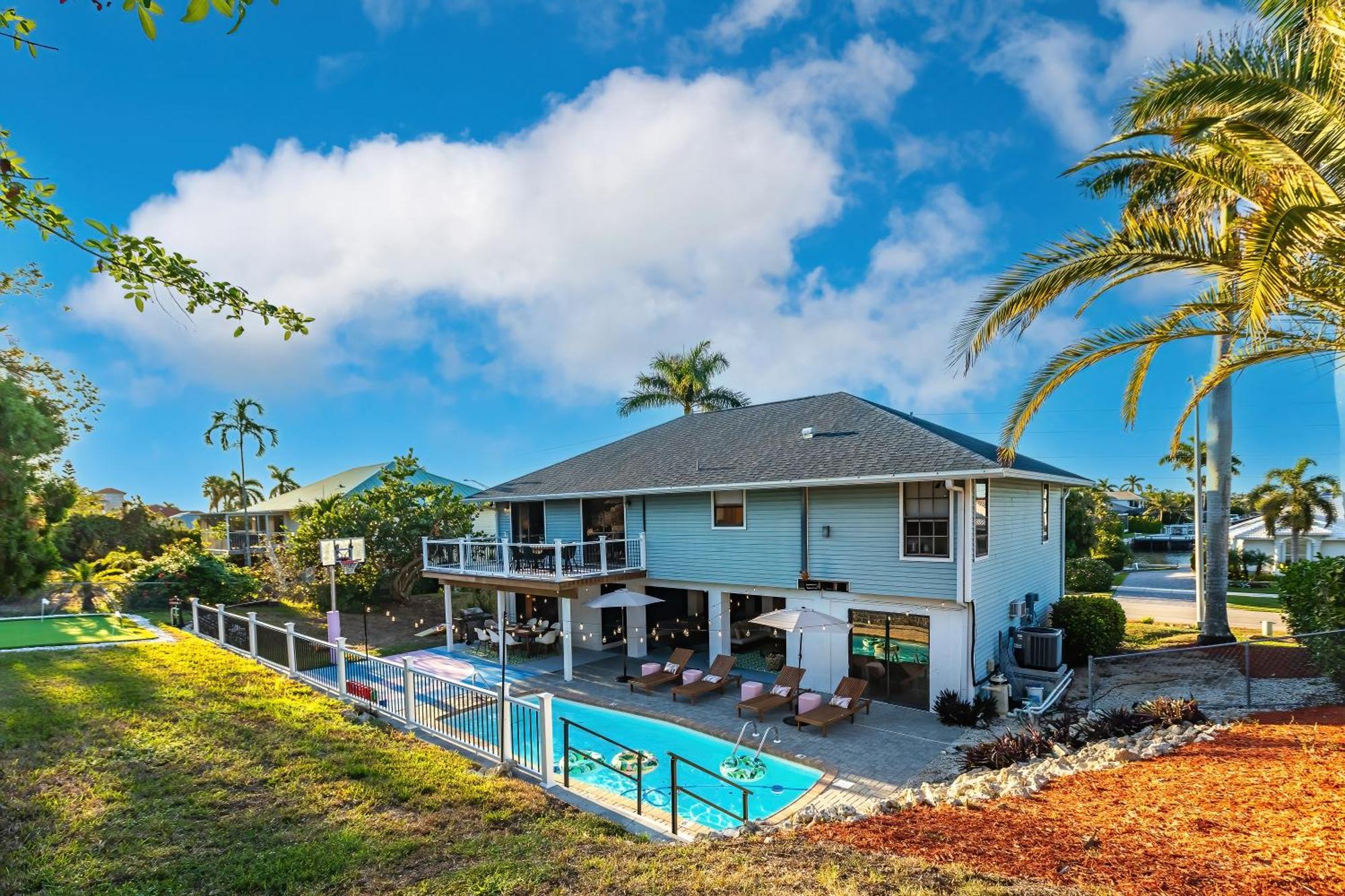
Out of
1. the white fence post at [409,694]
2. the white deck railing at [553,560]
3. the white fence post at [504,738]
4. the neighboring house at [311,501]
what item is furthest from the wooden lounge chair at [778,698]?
the neighboring house at [311,501]

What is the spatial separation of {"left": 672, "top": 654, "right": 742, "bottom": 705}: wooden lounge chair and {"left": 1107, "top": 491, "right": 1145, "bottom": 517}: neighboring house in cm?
7450

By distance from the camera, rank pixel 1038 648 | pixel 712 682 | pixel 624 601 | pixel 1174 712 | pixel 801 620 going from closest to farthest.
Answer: pixel 1174 712 → pixel 801 620 → pixel 712 682 → pixel 1038 648 → pixel 624 601

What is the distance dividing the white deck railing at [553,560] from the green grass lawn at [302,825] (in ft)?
22.0

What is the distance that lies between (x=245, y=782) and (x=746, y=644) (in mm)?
11373

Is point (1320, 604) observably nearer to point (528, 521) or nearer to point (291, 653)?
point (528, 521)

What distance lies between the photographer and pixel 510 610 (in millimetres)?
20922

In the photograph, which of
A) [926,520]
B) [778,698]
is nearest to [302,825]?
[778,698]

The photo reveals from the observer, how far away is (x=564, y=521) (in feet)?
63.9

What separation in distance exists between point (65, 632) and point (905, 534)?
21422 millimetres

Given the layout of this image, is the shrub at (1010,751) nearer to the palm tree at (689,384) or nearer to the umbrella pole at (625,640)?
the umbrella pole at (625,640)

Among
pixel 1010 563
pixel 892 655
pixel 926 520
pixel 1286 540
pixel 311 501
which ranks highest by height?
pixel 926 520

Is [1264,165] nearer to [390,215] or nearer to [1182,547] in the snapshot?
[390,215]

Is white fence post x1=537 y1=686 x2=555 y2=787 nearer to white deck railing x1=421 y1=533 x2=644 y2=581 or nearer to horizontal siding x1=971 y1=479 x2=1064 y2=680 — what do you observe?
white deck railing x1=421 y1=533 x2=644 y2=581

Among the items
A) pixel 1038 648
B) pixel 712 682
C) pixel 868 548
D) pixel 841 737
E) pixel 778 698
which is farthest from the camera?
pixel 1038 648
